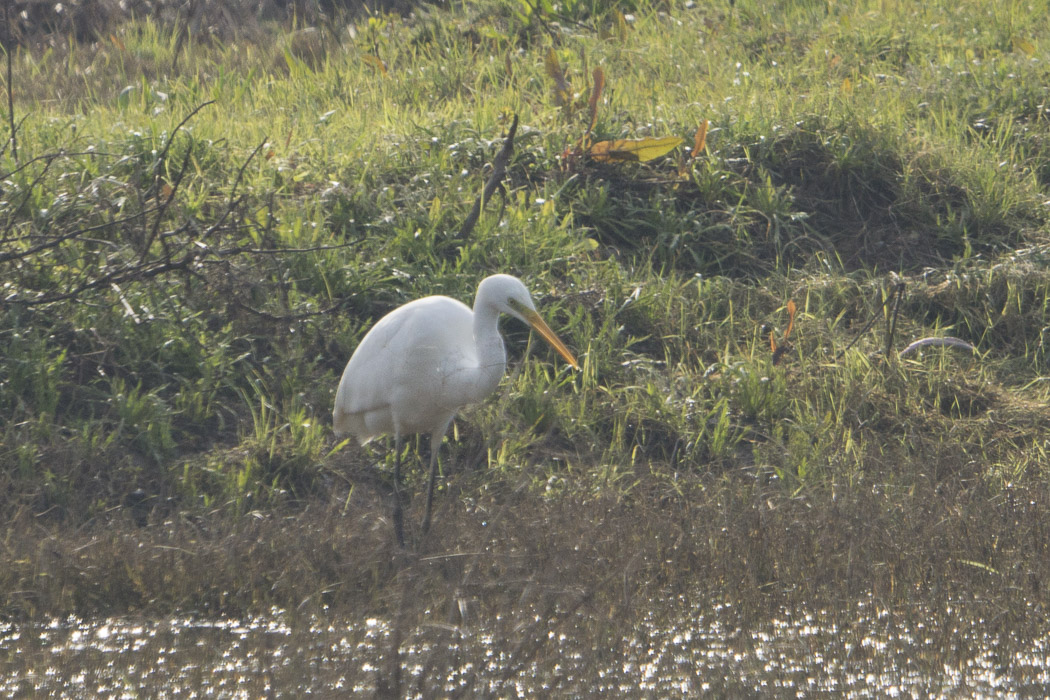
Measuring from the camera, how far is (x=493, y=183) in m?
5.87

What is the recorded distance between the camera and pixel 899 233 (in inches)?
240

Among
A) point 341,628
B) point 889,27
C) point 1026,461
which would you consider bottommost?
point 1026,461

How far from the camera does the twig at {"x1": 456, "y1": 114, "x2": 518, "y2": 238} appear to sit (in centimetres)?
575

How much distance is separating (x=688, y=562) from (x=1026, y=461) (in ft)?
5.36

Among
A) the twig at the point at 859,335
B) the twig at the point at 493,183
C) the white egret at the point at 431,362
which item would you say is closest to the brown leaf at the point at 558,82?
the twig at the point at 493,183

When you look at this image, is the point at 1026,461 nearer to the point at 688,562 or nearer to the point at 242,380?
the point at 688,562

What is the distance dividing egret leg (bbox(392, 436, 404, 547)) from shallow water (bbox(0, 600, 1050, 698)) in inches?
20.3

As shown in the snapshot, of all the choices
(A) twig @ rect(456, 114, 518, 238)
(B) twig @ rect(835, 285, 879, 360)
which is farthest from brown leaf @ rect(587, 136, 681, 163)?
(B) twig @ rect(835, 285, 879, 360)

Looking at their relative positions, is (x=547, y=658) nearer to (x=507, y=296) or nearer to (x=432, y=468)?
(x=432, y=468)

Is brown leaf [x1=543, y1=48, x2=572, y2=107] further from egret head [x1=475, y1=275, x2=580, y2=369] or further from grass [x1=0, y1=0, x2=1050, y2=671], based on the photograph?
egret head [x1=475, y1=275, x2=580, y2=369]

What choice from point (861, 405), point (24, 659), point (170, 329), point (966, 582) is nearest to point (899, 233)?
point (861, 405)

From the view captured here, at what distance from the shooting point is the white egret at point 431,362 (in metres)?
4.43

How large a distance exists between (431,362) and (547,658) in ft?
4.89

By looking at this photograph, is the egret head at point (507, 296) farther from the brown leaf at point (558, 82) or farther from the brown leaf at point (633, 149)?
the brown leaf at point (558, 82)
